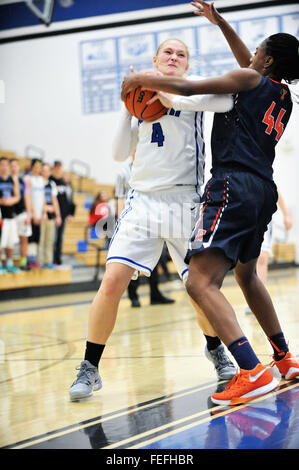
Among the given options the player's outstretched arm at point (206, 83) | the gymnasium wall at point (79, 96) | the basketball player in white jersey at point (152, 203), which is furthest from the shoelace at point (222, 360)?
the gymnasium wall at point (79, 96)

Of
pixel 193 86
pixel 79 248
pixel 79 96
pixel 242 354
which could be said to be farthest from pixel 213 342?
pixel 79 96

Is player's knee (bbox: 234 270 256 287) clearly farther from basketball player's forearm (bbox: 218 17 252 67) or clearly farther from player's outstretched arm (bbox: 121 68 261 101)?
basketball player's forearm (bbox: 218 17 252 67)

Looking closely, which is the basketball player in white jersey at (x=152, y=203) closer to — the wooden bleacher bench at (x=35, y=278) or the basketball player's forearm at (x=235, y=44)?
the basketball player's forearm at (x=235, y=44)

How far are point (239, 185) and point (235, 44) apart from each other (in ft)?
3.03

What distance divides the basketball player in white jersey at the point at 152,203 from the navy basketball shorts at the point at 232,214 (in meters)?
0.30

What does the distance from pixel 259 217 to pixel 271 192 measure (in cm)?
14

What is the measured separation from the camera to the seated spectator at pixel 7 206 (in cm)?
947

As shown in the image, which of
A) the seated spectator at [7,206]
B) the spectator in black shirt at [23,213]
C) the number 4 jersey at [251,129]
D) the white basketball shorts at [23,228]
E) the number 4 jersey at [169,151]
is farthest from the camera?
the white basketball shorts at [23,228]

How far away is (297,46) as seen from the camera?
9.64 feet

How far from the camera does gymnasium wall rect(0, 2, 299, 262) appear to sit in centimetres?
1255

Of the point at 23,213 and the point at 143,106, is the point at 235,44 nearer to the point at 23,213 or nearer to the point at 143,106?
the point at 143,106

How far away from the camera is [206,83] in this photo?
2.70 meters

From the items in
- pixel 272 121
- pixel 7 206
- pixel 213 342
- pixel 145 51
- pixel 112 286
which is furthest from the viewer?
pixel 145 51
